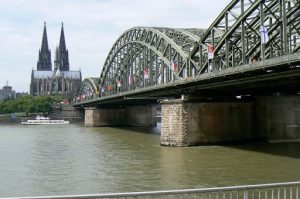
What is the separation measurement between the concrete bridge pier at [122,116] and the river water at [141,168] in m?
66.0

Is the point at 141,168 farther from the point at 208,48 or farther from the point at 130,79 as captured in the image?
the point at 130,79

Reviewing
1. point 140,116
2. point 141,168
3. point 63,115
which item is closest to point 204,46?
point 141,168

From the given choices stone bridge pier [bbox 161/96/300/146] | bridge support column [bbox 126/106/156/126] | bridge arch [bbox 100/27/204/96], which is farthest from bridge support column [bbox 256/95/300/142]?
bridge support column [bbox 126/106/156/126]

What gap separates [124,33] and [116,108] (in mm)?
23949

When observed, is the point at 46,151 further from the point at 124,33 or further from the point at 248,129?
the point at 124,33

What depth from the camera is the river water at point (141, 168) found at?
25.5 m

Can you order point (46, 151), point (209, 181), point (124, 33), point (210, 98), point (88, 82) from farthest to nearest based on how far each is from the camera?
1. point (88, 82)
2. point (124, 33)
3. point (210, 98)
4. point (46, 151)
5. point (209, 181)

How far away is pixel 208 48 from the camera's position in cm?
5050

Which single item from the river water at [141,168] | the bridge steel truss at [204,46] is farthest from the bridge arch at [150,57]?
the river water at [141,168]

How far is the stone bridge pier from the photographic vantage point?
4922 centimetres

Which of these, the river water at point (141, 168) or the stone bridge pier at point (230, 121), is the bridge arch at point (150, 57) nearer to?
the stone bridge pier at point (230, 121)

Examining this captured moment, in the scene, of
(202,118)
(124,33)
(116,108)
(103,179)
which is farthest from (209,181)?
(116,108)

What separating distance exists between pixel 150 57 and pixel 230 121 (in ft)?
129

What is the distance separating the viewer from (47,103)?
199m
